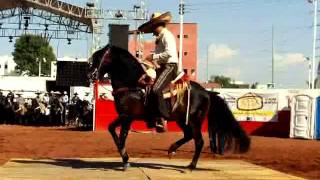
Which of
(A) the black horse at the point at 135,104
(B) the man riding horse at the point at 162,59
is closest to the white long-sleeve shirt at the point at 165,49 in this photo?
(B) the man riding horse at the point at 162,59

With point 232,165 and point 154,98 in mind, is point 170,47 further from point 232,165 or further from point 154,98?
point 232,165

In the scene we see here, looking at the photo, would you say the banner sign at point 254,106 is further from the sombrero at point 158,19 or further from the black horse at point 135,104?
the sombrero at point 158,19

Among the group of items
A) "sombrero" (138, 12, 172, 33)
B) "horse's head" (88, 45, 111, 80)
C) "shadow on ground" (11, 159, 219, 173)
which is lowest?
"shadow on ground" (11, 159, 219, 173)

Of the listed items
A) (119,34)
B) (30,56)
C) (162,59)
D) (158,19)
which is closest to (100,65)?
(162,59)

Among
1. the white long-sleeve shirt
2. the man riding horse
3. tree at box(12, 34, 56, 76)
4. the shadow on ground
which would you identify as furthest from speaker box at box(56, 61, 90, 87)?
tree at box(12, 34, 56, 76)

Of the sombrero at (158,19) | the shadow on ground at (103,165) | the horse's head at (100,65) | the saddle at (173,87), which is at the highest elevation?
the sombrero at (158,19)

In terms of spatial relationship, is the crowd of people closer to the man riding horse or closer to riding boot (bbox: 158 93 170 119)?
the man riding horse

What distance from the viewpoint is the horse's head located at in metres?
12.4

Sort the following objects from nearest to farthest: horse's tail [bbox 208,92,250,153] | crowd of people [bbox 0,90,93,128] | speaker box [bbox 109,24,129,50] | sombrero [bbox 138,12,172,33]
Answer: sombrero [bbox 138,12,172,33]
horse's tail [bbox 208,92,250,153]
speaker box [bbox 109,24,129,50]
crowd of people [bbox 0,90,93,128]

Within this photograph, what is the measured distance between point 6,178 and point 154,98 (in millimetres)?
3236

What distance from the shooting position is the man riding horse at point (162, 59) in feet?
40.3

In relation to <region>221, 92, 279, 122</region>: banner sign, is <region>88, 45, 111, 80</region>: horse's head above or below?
above

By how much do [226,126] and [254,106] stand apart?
19.0 meters

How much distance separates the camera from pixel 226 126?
1318 centimetres
